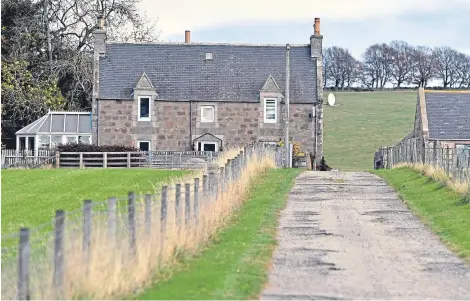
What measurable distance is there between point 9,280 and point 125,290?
141cm

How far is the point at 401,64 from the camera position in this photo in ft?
502

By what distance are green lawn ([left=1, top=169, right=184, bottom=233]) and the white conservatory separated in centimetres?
1540

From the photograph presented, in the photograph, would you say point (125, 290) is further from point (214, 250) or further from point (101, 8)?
point (101, 8)

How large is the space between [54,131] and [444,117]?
2373cm

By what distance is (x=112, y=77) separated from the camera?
6341 centimetres

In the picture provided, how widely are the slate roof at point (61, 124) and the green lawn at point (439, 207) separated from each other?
30.7m

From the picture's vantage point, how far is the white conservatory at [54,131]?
62406 millimetres

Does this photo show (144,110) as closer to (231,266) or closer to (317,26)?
(317,26)

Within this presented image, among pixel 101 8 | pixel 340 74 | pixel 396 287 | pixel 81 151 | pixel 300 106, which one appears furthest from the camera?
pixel 340 74

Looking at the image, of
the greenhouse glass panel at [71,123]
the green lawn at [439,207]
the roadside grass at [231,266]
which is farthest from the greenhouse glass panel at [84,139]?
the roadside grass at [231,266]

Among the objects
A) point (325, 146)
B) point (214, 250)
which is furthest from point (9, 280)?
point (325, 146)

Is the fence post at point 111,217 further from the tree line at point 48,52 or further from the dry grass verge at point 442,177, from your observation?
the tree line at point 48,52

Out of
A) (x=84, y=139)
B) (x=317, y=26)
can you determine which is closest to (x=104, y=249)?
(x=84, y=139)

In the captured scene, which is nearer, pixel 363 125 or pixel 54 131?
pixel 54 131
